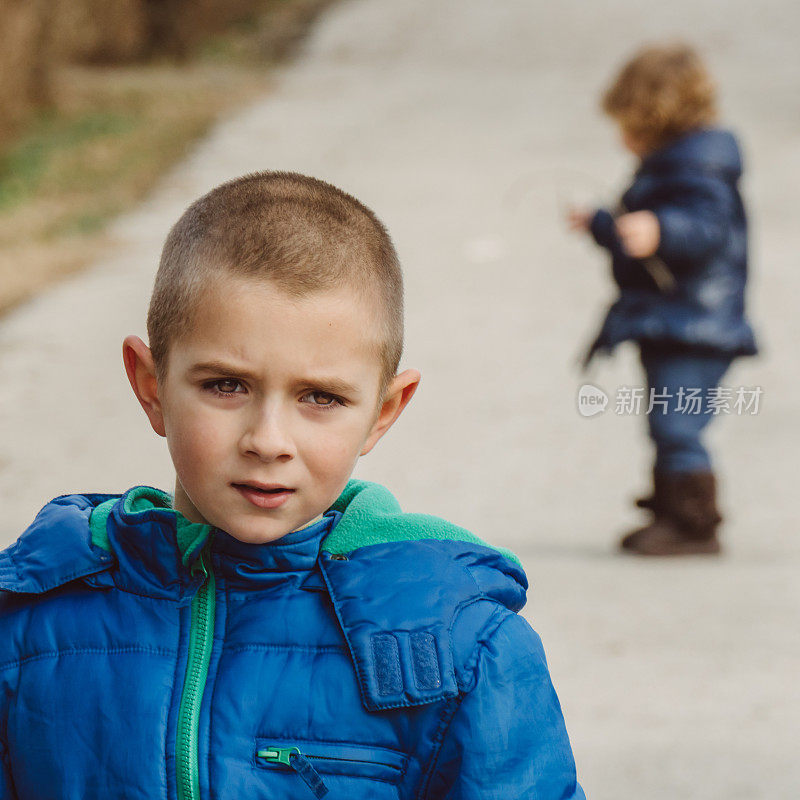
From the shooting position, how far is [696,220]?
182 inches

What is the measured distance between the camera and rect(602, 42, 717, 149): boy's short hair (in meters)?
4.68

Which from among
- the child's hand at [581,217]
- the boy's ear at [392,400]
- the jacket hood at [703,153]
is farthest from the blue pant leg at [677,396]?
the boy's ear at [392,400]

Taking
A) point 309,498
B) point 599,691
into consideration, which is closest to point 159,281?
point 309,498

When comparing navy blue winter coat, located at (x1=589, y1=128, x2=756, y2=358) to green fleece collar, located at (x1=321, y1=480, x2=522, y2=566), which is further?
navy blue winter coat, located at (x1=589, y1=128, x2=756, y2=358)

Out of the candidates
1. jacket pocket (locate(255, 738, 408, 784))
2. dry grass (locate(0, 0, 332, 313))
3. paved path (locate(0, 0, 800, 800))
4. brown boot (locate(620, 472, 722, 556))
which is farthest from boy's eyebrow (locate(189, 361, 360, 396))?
dry grass (locate(0, 0, 332, 313))

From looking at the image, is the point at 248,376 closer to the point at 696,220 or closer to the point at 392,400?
the point at 392,400

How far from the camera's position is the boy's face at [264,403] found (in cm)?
156

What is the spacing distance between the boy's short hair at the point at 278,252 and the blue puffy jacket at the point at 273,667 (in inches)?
8.6

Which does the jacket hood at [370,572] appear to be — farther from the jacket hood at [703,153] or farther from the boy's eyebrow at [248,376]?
the jacket hood at [703,153]

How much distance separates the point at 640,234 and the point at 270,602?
3.14 metres

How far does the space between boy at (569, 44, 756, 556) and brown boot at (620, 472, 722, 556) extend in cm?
2

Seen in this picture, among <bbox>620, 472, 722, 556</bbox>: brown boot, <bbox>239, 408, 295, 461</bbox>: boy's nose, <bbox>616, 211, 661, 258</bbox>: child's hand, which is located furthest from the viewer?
<bbox>620, 472, 722, 556</bbox>: brown boot

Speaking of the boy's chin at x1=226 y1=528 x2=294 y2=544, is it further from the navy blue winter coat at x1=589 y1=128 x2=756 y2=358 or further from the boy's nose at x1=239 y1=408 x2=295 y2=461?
the navy blue winter coat at x1=589 y1=128 x2=756 y2=358

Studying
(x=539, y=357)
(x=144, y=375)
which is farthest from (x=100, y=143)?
(x=144, y=375)
